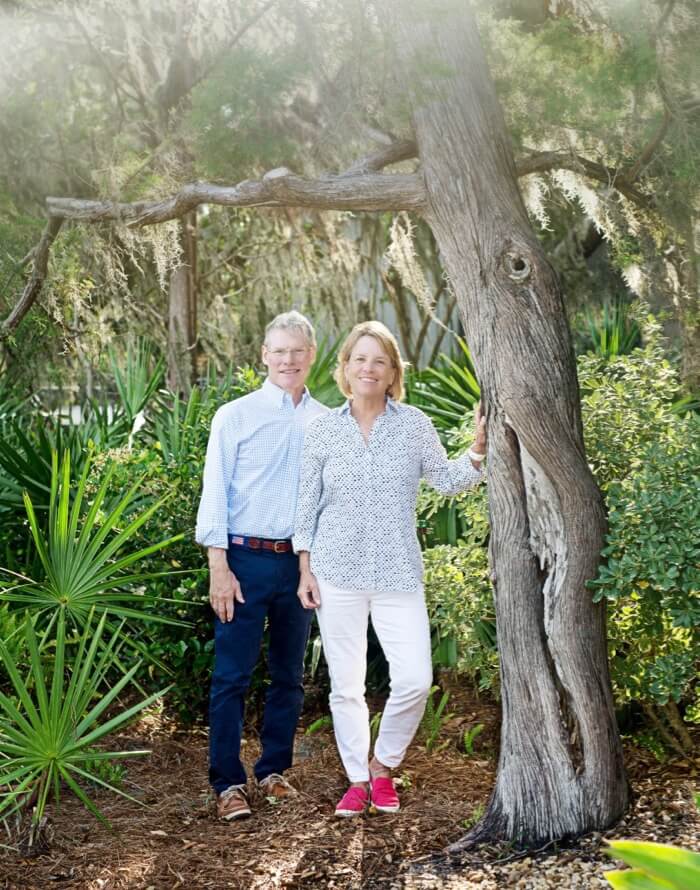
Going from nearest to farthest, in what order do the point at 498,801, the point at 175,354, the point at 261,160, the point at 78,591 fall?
the point at 498,801 < the point at 78,591 < the point at 261,160 < the point at 175,354

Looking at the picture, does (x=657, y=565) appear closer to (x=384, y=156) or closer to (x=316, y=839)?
(x=316, y=839)

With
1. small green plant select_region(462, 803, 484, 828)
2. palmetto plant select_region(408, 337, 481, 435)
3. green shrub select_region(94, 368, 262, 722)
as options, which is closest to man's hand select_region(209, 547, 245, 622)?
green shrub select_region(94, 368, 262, 722)

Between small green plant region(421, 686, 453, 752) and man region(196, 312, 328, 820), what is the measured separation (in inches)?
36.3

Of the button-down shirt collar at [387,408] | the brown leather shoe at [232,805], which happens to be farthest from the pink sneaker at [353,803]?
the button-down shirt collar at [387,408]

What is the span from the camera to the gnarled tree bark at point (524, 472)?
14.3 ft

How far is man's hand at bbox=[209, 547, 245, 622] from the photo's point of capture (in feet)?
15.4

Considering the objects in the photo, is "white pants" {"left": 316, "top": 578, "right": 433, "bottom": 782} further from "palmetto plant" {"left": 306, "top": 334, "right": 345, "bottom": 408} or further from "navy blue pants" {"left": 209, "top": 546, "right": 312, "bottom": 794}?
"palmetto plant" {"left": 306, "top": 334, "right": 345, "bottom": 408}

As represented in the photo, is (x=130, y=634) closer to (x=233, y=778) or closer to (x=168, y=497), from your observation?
(x=168, y=497)

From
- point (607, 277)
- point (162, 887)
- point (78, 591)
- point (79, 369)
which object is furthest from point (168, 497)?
point (607, 277)

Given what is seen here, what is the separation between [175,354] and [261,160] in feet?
14.5

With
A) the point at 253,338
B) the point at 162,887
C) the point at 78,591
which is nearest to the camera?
the point at 162,887

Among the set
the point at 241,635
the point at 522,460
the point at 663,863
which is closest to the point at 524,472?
the point at 522,460

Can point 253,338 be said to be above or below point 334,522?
above

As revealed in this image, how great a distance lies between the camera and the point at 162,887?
4.15 meters
